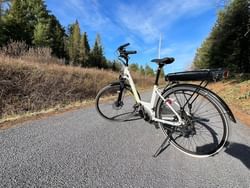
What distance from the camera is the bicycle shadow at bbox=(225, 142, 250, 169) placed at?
2146 mm

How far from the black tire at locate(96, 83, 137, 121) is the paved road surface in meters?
0.73

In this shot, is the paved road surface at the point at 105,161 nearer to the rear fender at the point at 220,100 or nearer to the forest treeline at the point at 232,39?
the rear fender at the point at 220,100

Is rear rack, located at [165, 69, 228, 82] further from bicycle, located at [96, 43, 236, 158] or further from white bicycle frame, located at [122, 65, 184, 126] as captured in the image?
white bicycle frame, located at [122, 65, 184, 126]

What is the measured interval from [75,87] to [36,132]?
506 centimetres

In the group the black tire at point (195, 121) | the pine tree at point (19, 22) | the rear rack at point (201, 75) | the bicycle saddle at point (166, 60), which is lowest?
the black tire at point (195, 121)

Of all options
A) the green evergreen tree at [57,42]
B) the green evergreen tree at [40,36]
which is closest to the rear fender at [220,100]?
the green evergreen tree at [40,36]

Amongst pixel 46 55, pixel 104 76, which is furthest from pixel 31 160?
pixel 104 76

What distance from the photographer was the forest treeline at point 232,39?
1574 centimetres

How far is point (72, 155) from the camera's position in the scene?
6.81 feet

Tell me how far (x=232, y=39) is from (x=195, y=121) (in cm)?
1904

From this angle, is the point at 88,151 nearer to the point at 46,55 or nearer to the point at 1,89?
the point at 1,89

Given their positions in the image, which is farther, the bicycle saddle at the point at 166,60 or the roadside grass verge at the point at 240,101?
the roadside grass verge at the point at 240,101

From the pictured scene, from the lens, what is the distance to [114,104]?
142 inches

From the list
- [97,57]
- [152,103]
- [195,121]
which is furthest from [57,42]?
[195,121]
